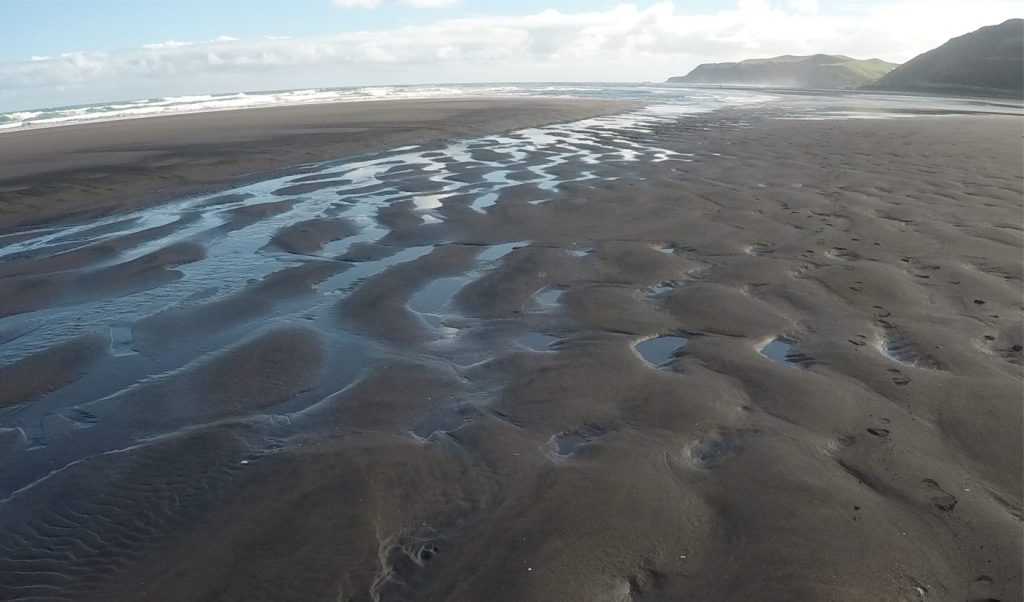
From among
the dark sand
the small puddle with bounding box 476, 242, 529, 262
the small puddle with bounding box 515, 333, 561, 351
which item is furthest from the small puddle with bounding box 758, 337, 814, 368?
the small puddle with bounding box 476, 242, 529, 262

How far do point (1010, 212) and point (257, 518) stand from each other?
10.2m

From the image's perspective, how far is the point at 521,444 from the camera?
3.77 meters

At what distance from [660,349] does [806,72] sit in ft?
419

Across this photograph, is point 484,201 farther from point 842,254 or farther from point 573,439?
point 573,439

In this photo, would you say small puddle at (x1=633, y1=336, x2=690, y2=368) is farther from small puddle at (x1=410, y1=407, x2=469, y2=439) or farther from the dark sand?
small puddle at (x1=410, y1=407, x2=469, y2=439)

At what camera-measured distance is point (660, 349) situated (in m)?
5.02

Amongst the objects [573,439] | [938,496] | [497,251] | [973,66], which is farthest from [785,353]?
[973,66]

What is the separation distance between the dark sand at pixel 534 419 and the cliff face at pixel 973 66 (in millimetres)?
52854

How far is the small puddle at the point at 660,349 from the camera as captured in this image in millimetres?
4836

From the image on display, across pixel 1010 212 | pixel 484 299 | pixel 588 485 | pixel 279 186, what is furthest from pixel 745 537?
pixel 279 186

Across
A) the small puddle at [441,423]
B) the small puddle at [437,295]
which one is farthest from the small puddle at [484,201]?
the small puddle at [441,423]

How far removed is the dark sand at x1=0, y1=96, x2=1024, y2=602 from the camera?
9.30 feet

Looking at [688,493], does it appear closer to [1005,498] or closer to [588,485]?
[588,485]

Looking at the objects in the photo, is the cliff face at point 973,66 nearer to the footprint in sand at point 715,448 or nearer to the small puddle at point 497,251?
the small puddle at point 497,251
